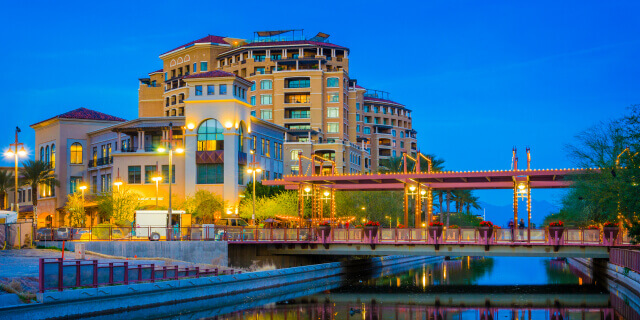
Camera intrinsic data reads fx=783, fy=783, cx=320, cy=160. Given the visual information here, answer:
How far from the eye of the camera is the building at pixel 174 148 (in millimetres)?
79625

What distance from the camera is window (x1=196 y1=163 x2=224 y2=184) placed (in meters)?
80.9

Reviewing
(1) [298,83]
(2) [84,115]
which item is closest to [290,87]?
(1) [298,83]

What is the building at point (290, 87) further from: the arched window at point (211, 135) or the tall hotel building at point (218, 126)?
the arched window at point (211, 135)

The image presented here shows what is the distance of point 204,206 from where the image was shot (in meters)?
77.8

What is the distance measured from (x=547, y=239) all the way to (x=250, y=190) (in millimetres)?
39990

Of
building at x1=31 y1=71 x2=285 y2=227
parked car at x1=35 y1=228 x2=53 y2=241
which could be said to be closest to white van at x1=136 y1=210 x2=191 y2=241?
parked car at x1=35 y1=228 x2=53 y2=241

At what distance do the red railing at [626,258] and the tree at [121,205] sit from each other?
1788 inches

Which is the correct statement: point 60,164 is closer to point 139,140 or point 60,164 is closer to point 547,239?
point 139,140

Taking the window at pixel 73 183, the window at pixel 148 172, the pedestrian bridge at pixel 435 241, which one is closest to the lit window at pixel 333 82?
the window at pixel 73 183

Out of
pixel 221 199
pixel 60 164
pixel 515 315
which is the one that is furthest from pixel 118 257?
pixel 60 164

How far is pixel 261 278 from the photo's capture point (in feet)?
142

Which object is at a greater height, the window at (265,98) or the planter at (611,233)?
the window at (265,98)

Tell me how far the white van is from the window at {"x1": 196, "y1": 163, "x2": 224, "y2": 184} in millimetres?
20066

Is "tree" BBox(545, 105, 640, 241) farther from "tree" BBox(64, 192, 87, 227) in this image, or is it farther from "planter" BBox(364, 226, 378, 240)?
"tree" BBox(64, 192, 87, 227)
